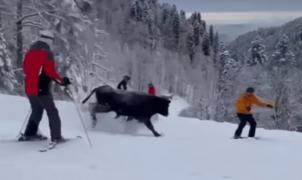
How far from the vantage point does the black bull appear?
1244cm

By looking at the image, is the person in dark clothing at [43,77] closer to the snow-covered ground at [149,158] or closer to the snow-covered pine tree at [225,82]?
the snow-covered ground at [149,158]

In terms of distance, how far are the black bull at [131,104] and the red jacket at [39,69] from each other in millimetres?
3475

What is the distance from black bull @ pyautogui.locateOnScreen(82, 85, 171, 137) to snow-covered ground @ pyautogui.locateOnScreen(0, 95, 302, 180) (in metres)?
0.66

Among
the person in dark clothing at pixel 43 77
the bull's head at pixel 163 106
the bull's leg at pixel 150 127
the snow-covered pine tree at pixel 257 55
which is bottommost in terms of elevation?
the snow-covered pine tree at pixel 257 55

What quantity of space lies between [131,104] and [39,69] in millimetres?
3769

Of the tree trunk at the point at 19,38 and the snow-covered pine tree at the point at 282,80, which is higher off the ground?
the tree trunk at the point at 19,38

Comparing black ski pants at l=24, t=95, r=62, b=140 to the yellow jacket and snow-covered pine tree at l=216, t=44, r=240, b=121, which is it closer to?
the yellow jacket

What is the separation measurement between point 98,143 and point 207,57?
115 metres

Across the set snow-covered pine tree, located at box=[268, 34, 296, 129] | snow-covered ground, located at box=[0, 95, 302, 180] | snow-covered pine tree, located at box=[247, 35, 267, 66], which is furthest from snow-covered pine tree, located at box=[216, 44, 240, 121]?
snow-covered ground, located at box=[0, 95, 302, 180]

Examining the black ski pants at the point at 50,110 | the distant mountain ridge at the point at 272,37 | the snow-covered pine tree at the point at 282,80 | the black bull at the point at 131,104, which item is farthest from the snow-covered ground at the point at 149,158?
the distant mountain ridge at the point at 272,37

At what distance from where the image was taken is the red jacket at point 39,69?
9070 mm

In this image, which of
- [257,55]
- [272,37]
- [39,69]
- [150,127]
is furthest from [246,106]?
[272,37]

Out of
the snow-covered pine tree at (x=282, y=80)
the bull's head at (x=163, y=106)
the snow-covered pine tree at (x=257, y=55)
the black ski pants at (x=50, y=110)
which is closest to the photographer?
the black ski pants at (x=50, y=110)

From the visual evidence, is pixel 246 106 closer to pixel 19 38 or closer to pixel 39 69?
pixel 39 69
